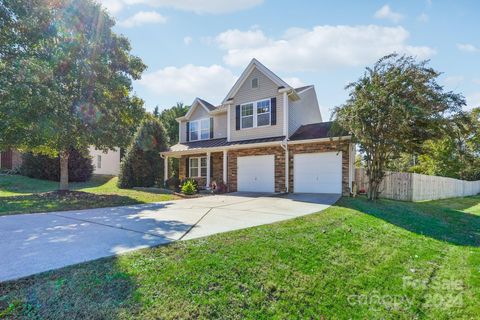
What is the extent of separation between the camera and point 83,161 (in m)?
20.5

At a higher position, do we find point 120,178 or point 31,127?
point 31,127

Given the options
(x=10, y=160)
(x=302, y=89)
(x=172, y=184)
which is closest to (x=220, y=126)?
(x=172, y=184)

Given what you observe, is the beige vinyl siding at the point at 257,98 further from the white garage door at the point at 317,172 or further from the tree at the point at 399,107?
the tree at the point at 399,107

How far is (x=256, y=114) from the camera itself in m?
15.5

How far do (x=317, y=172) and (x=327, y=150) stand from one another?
117 cm

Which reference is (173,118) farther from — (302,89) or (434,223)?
(434,223)

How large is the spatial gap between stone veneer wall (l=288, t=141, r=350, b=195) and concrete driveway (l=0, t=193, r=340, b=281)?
4472 millimetres

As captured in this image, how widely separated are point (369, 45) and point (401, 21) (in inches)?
61.0

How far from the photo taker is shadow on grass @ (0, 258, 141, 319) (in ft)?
8.84

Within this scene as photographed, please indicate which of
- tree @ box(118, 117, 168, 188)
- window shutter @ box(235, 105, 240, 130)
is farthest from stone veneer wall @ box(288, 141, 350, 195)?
tree @ box(118, 117, 168, 188)

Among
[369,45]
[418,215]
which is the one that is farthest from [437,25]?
[418,215]

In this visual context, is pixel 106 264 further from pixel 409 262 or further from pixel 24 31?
pixel 24 31

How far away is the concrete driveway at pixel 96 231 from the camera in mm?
3879

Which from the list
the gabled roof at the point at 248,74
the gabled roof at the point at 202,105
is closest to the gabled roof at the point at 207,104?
the gabled roof at the point at 202,105
